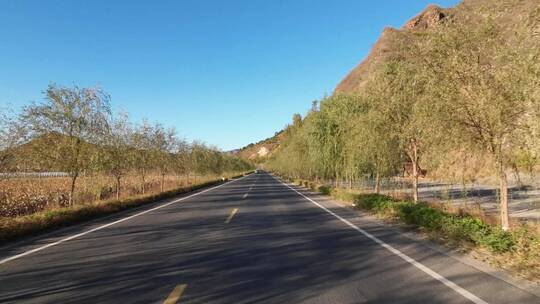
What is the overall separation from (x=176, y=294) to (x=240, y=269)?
1.69 meters

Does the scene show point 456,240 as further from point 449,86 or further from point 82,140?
point 82,140

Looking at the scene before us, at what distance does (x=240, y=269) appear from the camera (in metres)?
7.12

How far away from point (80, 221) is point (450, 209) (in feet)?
45.2

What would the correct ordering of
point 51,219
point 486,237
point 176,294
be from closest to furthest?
point 176,294, point 486,237, point 51,219

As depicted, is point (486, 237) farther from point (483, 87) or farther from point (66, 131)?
point (66, 131)

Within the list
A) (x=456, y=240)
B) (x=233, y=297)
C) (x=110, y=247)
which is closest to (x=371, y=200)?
(x=456, y=240)

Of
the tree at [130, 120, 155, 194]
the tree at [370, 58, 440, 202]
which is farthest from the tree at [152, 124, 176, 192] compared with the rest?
the tree at [370, 58, 440, 202]

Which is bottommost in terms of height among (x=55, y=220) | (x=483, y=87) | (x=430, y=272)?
(x=430, y=272)

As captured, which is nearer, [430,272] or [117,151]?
[430,272]

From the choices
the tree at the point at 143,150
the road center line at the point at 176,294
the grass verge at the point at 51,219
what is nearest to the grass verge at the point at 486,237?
the road center line at the point at 176,294

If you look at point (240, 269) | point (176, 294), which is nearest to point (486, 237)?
point (240, 269)

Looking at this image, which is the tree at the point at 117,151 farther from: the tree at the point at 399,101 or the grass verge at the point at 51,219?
the tree at the point at 399,101

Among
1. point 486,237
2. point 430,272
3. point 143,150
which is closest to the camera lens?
point 430,272

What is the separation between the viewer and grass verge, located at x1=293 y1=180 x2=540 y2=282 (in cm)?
705
